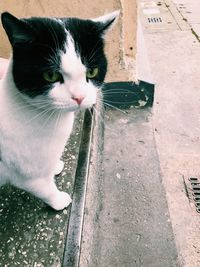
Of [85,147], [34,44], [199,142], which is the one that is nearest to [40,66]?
[34,44]

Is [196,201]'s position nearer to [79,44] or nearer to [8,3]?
[79,44]

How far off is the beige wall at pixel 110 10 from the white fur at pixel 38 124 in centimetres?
81

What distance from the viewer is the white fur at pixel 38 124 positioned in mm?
1058

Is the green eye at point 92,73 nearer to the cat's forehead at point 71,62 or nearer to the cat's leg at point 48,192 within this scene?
the cat's forehead at point 71,62

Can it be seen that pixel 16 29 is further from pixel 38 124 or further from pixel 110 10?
pixel 110 10

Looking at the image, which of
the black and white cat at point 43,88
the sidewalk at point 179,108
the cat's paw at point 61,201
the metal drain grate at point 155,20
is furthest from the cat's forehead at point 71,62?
the metal drain grate at point 155,20

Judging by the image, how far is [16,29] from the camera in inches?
39.0

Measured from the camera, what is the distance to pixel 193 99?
2.82 m

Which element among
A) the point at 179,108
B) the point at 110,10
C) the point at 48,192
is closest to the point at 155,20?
the point at 179,108

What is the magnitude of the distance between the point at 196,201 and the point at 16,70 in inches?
53.7

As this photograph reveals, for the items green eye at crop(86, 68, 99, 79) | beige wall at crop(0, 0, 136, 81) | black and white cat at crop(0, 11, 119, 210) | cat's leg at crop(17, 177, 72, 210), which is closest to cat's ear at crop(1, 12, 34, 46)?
black and white cat at crop(0, 11, 119, 210)

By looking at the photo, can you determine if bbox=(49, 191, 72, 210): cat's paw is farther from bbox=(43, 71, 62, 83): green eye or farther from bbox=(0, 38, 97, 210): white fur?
bbox=(43, 71, 62, 83): green eye

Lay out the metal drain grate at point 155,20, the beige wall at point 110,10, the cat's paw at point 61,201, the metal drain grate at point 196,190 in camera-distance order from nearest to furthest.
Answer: the cat's paw at point 61,201, the beige wall at point 110,10, the metal drain grate at point 196,190, the metal drain grate at point 155,20

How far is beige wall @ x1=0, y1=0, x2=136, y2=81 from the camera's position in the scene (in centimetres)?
184
